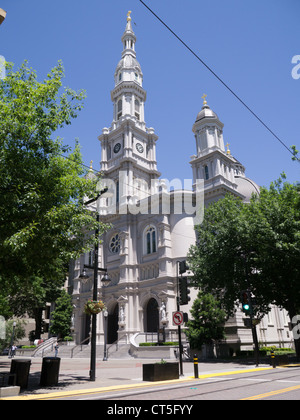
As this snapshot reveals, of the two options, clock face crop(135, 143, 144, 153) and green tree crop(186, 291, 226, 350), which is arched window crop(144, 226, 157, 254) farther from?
clock face crop(135, 143, 144, 153)

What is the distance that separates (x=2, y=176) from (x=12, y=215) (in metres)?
1.47

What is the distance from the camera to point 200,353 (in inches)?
1064

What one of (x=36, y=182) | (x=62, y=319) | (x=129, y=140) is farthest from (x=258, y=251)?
(x=62, y=319)

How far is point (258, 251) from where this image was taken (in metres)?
24.3

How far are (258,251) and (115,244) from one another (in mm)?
25818

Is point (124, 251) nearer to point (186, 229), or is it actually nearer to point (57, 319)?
point (186, 229)

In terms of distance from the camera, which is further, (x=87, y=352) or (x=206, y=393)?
(x=87, y=352)

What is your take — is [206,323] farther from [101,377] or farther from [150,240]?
[150,240]

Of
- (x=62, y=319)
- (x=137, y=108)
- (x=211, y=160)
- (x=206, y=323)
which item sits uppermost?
(x=137, y=108)

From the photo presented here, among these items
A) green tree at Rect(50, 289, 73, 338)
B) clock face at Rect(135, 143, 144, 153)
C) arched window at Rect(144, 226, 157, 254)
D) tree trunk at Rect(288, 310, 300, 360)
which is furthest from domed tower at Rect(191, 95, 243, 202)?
green tree at Rect(50, 289, 73, 338)

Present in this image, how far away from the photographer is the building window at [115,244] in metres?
45.8
